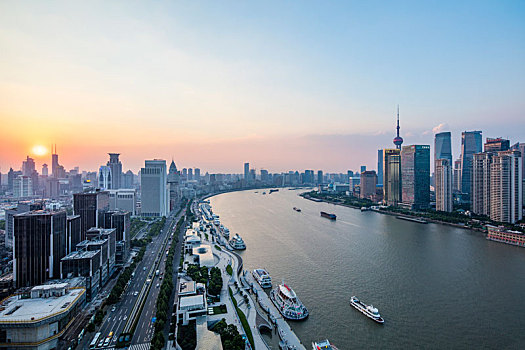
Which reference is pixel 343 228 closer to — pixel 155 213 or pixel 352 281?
pixel 352 281

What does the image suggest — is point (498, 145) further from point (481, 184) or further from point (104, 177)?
point (104, 177)

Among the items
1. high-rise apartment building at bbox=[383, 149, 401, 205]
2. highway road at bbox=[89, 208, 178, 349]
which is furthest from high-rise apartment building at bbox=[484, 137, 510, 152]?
highway road at bbox=[89, 208, 178, 349]

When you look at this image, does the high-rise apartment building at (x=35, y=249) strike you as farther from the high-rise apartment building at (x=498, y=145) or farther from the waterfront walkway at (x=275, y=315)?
the high-rise apartment building at (x=498, y=145)

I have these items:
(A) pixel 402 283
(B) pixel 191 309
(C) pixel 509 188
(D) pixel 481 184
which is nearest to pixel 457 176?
(D) pixel 481 184

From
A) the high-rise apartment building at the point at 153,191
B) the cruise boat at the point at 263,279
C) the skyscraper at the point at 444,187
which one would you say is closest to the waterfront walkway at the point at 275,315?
the cruise boat at the point at 263,279


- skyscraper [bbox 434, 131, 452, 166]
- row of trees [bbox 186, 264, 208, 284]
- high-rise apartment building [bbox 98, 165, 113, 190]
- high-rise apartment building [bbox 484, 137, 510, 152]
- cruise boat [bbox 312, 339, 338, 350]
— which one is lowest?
cruise boat [bbox 312, 339, 338, 350]

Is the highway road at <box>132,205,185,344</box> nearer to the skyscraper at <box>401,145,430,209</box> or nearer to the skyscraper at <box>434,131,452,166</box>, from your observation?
the skyscraper at <box>401,145,430,209</box>
